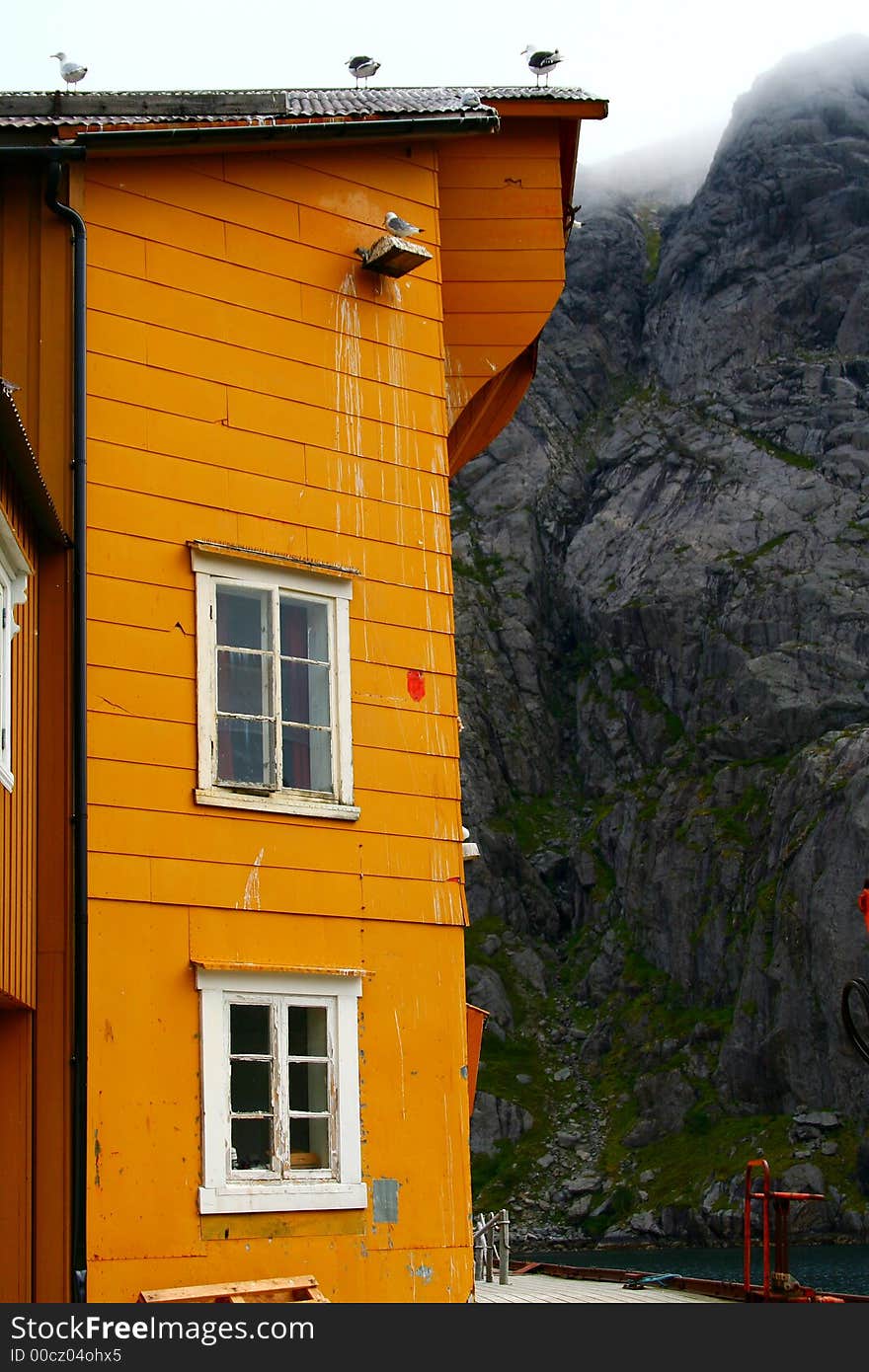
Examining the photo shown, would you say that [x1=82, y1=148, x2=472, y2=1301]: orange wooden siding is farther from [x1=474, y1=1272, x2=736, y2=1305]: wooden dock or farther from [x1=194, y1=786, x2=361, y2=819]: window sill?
[x1=474, y1=1272, x2=736, y2=1305]: wooden dock

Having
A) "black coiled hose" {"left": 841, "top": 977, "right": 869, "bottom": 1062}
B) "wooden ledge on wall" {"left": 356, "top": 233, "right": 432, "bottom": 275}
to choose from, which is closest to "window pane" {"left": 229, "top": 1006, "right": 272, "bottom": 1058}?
"black coiled hose" {"left": 841, "top": 977, "right": 869, "bottom": 1062}

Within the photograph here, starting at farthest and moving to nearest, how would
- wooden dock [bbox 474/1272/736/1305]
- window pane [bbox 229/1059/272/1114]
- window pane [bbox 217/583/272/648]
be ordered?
wooden dock [bbox 474/1272/736/1305] → window pane [bbox 217/583/272/648] → window pane [bbox 229/1059/272/1114]

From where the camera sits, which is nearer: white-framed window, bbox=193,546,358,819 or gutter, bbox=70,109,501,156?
white-framed window, bbox=193,546,358,819

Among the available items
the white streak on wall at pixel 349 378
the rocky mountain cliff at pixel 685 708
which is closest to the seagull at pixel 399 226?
the white streak on wall at pixel 349 378

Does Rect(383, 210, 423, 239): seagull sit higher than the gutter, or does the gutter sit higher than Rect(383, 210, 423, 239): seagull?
the gutter

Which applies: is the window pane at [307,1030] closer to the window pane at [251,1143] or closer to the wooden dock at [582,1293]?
the window pane at [251,1143]

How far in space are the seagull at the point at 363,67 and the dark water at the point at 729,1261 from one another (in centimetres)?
5345

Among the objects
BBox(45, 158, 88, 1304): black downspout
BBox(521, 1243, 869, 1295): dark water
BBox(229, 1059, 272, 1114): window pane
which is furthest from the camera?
BBox(521, 1243, 869, 1295): dark water

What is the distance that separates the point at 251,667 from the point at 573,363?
15762cm

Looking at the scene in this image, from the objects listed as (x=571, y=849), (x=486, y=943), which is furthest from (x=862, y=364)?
(x=486, y=943)

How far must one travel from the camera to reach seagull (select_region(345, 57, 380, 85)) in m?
21.1

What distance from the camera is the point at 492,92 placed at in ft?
58.9

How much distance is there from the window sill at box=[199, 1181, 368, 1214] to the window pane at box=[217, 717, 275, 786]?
10.4ft

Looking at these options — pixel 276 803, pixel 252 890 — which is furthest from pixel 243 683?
pixel 252 890
